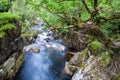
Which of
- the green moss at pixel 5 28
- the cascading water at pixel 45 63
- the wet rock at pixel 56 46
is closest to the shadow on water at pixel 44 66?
the cascading water at pixel 45 63

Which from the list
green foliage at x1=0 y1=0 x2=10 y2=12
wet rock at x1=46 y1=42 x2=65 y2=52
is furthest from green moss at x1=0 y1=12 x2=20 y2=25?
wet rock at x1=46 y1=42 x2=65 y2=52

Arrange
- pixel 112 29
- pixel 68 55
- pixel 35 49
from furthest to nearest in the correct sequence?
pixel 35 49, pixel 68 55, pixel 112 29

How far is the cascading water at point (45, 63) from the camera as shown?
19547 millimetres

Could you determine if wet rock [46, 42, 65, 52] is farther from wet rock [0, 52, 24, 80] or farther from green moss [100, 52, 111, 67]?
green moss [100, 52, 111, 67]

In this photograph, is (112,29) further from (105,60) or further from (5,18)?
(5,18)

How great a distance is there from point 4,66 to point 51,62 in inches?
316

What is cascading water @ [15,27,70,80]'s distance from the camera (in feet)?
64.1

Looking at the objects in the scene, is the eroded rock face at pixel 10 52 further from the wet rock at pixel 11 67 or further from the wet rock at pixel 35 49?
the wet rock at pixel 35 49

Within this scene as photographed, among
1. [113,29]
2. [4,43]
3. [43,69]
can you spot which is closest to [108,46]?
[113,29]

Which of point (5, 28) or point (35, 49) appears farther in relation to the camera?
point (35, 49)

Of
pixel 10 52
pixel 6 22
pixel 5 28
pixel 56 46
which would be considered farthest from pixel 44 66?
pixel 5 28

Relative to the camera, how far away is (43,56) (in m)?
25.0

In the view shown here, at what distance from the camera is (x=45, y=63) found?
2308 cm

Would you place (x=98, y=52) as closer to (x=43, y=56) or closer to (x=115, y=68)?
(x=115, y=68)
